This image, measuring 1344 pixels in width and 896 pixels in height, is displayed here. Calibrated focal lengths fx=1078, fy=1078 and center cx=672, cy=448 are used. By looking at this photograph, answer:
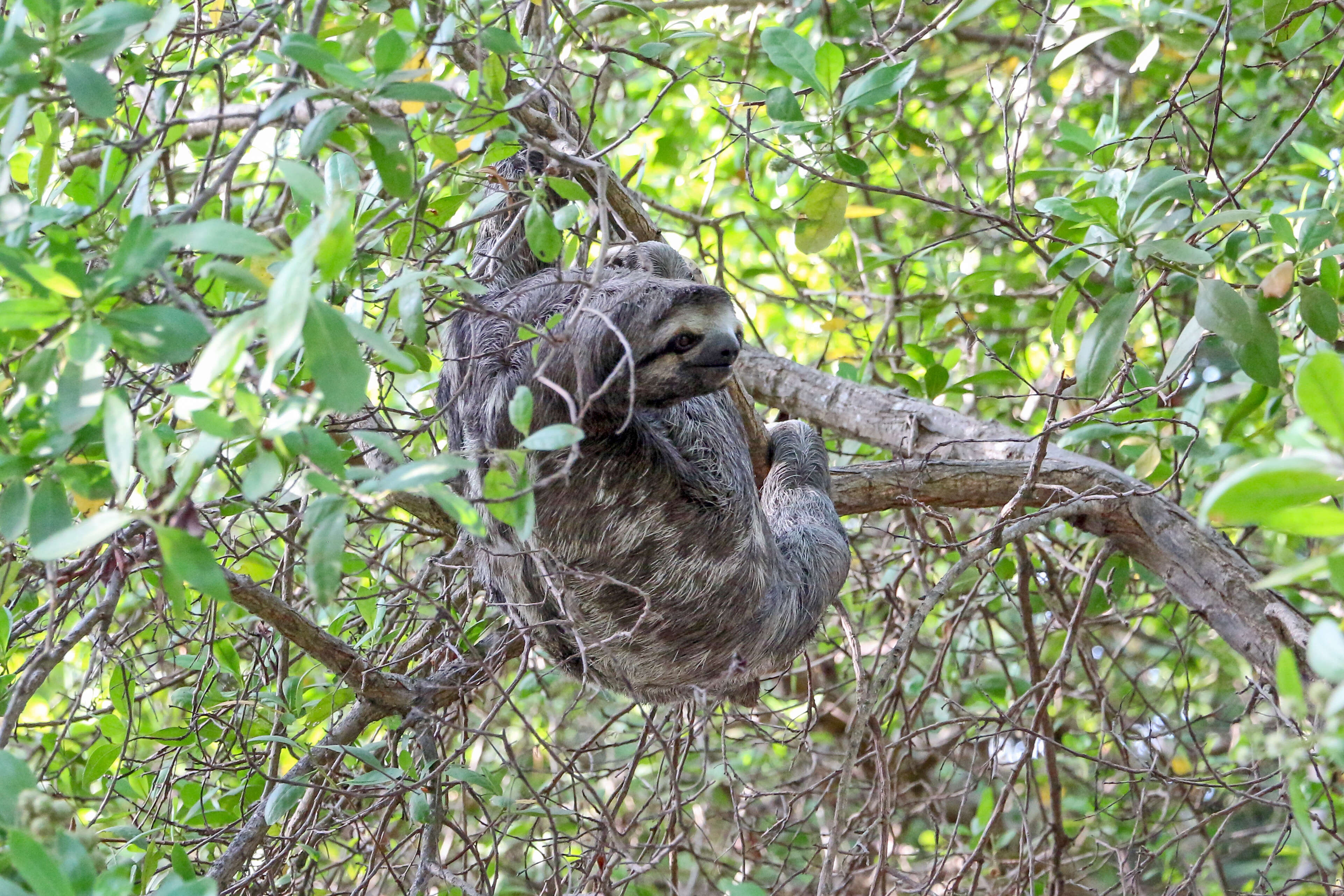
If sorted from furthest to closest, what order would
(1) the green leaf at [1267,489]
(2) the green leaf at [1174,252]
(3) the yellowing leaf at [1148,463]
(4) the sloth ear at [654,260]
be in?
1. (3) the yellowing leaf at [1148,463]
2. (4) the sloth ear at [654,260]
3. (2) the green leaf at [1174,252]
4. (1) the green leaf at [1267,489]

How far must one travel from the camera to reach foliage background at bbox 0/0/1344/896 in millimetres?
1997

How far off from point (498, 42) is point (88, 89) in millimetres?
882

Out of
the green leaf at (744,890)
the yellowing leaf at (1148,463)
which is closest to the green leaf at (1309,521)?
the green leaf at (744,890)

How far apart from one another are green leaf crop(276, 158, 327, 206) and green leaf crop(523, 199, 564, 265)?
870 mm

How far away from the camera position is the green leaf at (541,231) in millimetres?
2785

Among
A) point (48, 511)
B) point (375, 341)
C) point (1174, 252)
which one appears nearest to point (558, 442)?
point (375, 341)

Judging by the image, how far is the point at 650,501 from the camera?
12.6 ft

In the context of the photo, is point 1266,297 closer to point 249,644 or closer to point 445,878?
point 445,878

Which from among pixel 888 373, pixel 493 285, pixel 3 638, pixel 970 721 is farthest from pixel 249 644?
pixel 888 373

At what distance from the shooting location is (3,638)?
9.73 feet

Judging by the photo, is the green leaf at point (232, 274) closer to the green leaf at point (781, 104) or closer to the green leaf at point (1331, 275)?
the green leaf at point (781, 104)

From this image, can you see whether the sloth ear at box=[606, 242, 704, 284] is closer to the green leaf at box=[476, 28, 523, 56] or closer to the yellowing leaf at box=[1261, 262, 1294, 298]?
the green leaf at box=[476, 28, 523, 56]

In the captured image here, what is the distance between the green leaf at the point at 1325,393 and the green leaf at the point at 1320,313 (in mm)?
1740

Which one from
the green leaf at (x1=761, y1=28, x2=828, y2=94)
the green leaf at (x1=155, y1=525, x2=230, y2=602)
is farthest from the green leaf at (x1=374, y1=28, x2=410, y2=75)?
the green leaf at (x1=761, y1=28, x2=828, y2=94)
